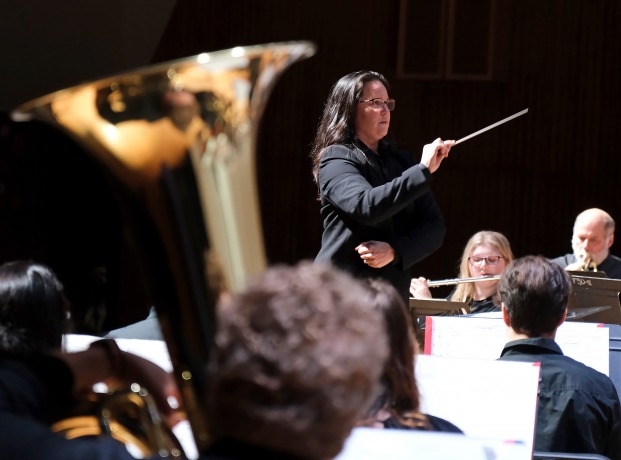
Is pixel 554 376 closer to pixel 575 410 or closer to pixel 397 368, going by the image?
pixel 575 410

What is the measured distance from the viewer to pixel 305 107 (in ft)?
25.3

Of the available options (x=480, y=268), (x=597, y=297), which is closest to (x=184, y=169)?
(x=597, y=297)

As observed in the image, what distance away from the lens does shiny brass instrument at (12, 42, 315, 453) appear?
116cm

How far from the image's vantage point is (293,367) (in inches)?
31.9

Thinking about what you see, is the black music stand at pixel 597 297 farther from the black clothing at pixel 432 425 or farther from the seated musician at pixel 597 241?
the black clothing at pixel 432 425

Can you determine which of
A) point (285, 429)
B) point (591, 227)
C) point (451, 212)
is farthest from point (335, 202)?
point (451, 212)

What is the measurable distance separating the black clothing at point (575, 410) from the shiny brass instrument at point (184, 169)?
1.54 meters

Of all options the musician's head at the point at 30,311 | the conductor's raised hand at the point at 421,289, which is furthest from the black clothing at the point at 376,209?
the conductor's raised hand at the point at 421,289

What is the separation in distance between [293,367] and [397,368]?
1.01m

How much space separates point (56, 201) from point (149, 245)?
6461 mm

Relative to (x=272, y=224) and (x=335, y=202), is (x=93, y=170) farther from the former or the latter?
(x=335, y=202)

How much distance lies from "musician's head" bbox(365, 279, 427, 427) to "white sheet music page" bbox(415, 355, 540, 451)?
356 millimetres

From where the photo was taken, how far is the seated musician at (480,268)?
4914 millimetres

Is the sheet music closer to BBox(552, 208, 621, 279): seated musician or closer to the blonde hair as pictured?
the blonde hair
